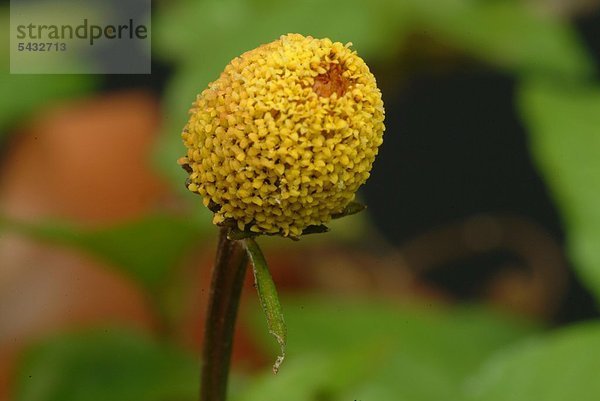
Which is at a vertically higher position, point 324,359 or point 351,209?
point 351,209

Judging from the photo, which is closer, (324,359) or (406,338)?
(324,359)

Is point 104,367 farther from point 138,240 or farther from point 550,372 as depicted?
point 550,372

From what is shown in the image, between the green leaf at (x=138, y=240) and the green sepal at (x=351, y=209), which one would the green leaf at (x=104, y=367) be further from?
the green sepal at (x=351, y=209)

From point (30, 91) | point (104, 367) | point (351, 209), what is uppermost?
point (351, 209)

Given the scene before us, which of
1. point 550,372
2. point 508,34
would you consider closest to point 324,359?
point 550,372

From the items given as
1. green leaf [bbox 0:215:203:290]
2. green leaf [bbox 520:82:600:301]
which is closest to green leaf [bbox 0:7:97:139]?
green leaf [bbox 0:215:203:290]

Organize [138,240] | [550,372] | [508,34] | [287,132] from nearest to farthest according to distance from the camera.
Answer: [287,132]
[550,372]
[138,240]
[508,34]

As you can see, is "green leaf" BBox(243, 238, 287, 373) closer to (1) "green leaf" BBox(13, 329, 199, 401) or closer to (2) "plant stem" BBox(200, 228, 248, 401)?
(2) "plant stem" BBox(200, 228, 248, 401)
